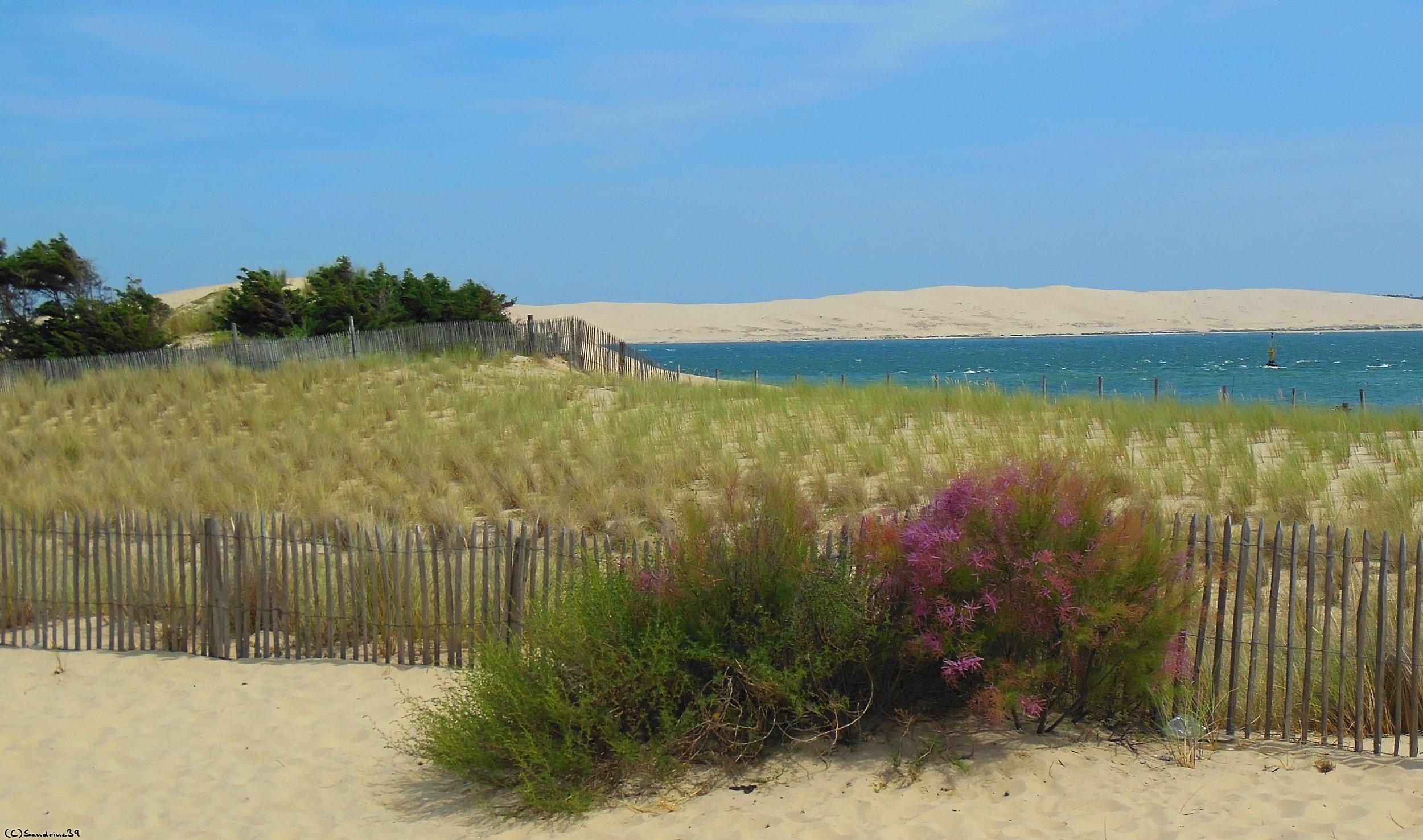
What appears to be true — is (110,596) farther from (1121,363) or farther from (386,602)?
(1121,363)

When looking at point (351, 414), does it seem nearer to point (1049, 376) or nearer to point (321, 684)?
point (321, 684)

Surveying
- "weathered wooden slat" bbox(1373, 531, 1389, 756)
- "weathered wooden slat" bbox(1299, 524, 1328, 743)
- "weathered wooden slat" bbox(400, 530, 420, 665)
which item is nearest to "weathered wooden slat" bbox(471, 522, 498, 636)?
"weathered wooden slat" bbox(400, 530, 420, 665)

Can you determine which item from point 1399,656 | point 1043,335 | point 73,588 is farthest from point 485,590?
point 1043,335

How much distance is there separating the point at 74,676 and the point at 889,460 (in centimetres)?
807

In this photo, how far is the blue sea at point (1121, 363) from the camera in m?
42.8

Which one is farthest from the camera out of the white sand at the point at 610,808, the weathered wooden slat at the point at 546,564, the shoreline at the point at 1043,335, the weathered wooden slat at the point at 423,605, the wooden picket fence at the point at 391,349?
the shoreline at the point at 1043,335

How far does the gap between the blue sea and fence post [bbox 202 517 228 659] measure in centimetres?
1321

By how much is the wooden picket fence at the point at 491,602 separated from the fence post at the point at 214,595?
Answer: 15mm

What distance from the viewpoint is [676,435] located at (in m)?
14.6

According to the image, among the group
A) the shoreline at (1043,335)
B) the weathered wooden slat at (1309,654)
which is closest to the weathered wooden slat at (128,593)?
the weathered wooden slat at (1309,654)

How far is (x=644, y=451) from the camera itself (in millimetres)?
13742

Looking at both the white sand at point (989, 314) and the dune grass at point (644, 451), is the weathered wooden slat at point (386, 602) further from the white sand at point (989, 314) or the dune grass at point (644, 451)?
the white sand at point (989, 314)

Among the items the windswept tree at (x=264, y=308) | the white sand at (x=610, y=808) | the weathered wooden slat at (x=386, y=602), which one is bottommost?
the white sand at (x=610, y=808)

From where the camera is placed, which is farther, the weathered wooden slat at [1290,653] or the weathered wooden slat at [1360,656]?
the weathered wooden slat at [1290,653]
